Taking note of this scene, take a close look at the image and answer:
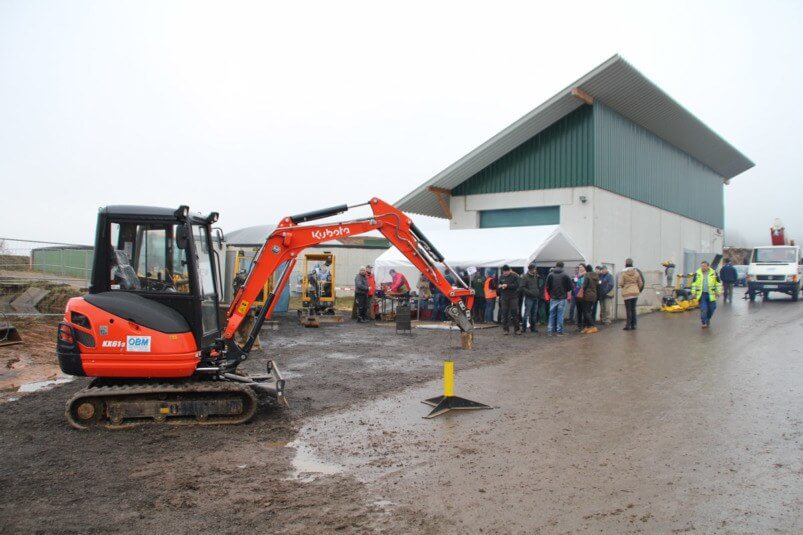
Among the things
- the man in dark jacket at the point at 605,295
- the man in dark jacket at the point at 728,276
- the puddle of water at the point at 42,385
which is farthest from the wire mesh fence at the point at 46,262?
the man in dark jacket at the point at 728,276

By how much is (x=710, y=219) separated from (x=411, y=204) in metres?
20.7

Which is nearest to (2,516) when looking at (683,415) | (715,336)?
(683,415)

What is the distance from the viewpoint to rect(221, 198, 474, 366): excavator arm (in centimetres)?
827

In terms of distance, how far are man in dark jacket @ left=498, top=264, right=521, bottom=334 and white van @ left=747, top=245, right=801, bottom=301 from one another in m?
15.8

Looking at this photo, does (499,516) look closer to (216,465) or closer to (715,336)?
(216,465)

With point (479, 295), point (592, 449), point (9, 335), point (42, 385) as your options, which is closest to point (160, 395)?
point (42, 385)

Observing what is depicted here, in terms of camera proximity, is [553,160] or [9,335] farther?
[553,160]

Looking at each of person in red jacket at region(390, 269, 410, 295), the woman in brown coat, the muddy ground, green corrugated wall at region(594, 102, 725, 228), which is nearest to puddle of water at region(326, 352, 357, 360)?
the muddy ground

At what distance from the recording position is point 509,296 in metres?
17.0

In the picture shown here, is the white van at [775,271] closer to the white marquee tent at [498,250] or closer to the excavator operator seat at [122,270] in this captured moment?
the white marquee tent at [498,250]

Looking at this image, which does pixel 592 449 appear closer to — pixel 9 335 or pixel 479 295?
pixel 9 335

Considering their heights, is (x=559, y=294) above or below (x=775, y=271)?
below

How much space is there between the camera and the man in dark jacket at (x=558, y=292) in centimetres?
1642

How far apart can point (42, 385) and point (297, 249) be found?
16.2 ft
